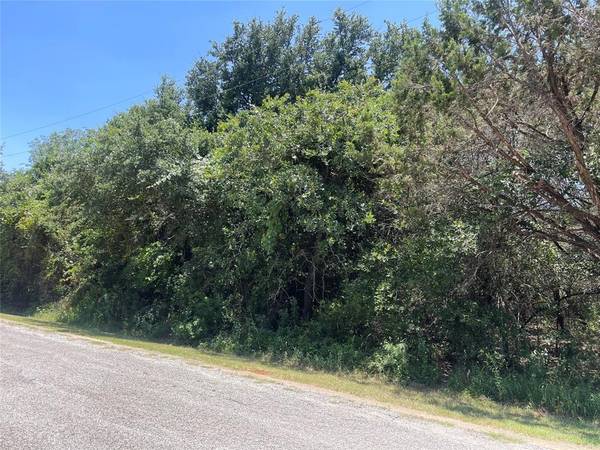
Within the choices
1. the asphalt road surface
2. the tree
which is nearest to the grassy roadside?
the asphalt road surface

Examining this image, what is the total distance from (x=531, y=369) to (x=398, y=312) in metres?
3.31

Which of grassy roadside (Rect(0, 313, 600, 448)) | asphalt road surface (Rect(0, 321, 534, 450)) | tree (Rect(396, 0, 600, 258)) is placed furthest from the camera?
tree (Rect(396, 0, 600, 258))

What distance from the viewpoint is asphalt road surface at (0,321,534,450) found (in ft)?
18.0

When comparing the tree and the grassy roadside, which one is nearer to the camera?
the grassy roadside

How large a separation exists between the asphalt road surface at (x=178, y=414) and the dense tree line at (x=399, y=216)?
4.44 m

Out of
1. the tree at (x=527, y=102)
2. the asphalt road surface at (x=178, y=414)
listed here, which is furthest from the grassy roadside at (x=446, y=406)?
the tree at (x=527, y=102)

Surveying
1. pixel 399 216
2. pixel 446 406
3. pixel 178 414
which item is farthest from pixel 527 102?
pixel 178 414

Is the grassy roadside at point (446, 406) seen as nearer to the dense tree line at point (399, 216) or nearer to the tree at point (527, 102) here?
the dense tree line at point (399, 216)

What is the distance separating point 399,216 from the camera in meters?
13.8

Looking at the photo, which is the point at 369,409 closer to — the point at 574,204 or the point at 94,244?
the point at 574,204

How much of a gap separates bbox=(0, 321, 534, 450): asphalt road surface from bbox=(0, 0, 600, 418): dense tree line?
4.44 meters

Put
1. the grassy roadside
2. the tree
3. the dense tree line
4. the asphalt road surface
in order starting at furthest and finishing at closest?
the dense tree line
the tree
the grassy roadside
the asphalt road surface

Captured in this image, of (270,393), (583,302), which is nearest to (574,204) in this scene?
(583,302)

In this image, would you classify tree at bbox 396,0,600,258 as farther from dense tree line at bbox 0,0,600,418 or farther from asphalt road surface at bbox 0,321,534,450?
asphalt road surface at bbox 0,321,534,450
